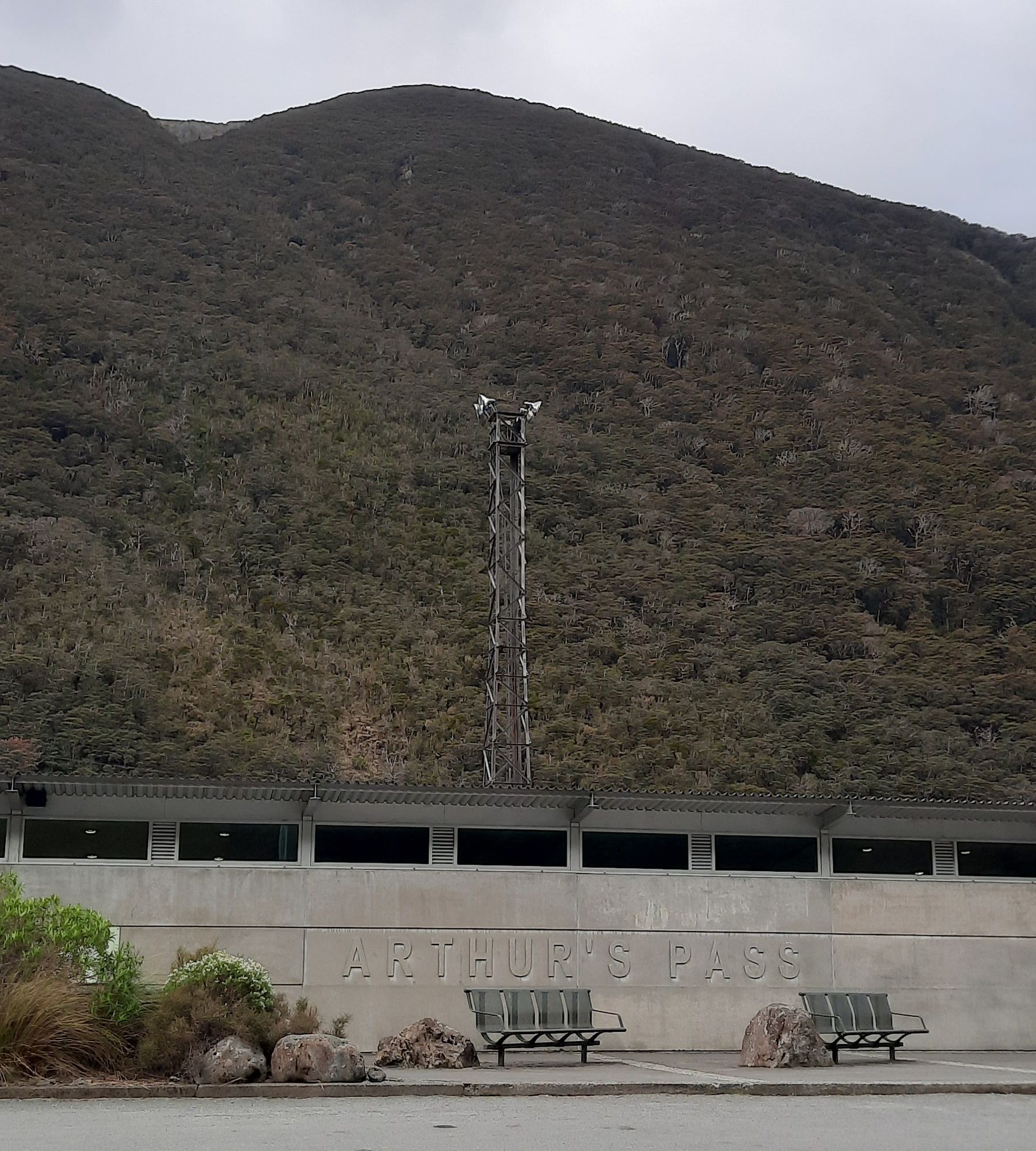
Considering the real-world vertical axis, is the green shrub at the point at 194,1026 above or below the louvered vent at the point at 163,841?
below

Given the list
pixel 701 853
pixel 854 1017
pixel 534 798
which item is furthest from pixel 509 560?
pixel 854 1017

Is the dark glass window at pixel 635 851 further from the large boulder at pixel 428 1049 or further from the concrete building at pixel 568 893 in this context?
the large boulder at pixel 428 1049

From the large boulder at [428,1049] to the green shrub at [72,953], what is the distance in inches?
111

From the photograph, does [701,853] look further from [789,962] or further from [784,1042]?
[784,1042]

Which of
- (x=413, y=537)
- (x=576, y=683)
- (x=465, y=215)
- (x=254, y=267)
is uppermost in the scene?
(x=465, y=215)

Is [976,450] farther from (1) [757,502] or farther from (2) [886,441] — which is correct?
(1) [757,502]

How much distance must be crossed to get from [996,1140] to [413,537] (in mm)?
59171

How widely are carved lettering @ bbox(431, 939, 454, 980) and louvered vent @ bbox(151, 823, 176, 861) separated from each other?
3.28 meters

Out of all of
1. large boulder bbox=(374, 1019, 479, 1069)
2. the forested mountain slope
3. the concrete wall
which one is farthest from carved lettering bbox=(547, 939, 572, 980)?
the forested mountain slope

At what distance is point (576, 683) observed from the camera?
61.8 metres

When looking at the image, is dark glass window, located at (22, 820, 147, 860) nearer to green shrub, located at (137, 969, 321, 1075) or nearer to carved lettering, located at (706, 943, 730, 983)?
green shrub, located at (137, 969, 321, 1075)

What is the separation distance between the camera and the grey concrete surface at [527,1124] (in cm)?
1023

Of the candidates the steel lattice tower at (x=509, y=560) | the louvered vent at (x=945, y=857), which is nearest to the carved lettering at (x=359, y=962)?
the louvered vent at (x=945, y=857)

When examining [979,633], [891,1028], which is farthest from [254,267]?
[891,1028]
